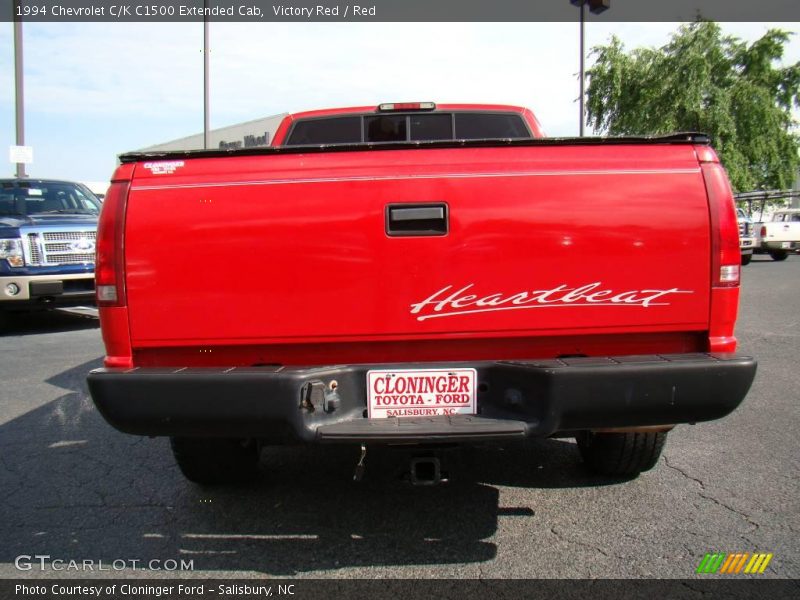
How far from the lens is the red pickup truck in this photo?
262 cm

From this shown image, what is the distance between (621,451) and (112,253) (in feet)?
8.42

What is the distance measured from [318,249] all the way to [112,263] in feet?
2.61

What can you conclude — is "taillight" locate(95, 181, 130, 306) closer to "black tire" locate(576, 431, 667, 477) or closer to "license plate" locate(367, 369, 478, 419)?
"license plate" locate(367, 369, 478, 419)

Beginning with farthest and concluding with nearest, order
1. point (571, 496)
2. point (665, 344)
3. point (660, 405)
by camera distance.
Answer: point (571, 496) → point (665, 344) → point (660, 405)

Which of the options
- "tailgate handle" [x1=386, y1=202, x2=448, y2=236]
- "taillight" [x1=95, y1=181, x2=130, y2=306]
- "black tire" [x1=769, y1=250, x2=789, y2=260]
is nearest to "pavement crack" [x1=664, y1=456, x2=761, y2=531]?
"tailgate handle" [x1=386, y1=202, x2=448, y2=236]

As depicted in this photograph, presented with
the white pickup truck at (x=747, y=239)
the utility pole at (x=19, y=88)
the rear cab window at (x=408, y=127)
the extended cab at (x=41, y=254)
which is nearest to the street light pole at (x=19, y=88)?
the utility pole at (x=19, y=88)

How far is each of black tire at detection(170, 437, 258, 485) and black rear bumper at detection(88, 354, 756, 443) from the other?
68 centimetres

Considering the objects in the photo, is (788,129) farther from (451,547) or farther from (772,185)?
(451,547)

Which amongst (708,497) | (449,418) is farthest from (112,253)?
(708,497)

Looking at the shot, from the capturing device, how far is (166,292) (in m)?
2.66

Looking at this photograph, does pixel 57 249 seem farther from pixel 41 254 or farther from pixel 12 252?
pixel 12 252

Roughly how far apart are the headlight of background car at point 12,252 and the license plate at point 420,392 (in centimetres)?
780

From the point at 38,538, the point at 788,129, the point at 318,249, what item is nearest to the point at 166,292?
the point at 318,249

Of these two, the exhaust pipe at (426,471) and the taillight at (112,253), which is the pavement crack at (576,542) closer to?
the exhaust pipe at (426,471)
